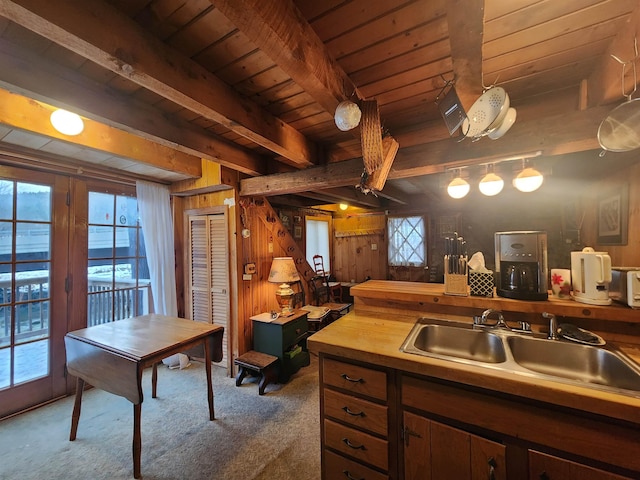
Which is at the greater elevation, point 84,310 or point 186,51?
point 186,51

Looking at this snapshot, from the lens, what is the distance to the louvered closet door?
3021mm

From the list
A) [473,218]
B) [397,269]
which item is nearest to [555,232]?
[473,218]

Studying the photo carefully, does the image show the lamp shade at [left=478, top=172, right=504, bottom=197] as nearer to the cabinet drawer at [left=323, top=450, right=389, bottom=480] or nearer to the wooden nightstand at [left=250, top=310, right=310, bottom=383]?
the cabinet drawer at [left=323, top=450, right=389, bottom=480]

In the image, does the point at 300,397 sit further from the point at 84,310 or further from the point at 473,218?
the point at 473,218

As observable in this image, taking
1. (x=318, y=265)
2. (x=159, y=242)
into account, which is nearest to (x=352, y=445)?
(x=159, y=242)

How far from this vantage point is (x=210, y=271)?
3.13m

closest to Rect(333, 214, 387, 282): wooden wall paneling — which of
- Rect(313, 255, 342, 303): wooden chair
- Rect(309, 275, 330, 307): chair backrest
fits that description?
Rect(313, 255, 342, 303): wooden chair

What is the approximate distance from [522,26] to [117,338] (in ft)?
9.72

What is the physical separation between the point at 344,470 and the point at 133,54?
88.6 inches

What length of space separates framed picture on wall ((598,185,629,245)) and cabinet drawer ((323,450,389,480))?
236 cm

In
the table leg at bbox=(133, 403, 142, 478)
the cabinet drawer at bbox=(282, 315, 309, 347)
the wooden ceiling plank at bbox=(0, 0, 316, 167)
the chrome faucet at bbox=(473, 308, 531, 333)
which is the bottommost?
the table leg at bbox=(133, 403, 142, 478)

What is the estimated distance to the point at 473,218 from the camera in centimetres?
486

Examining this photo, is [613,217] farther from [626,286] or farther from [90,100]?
[90,100]

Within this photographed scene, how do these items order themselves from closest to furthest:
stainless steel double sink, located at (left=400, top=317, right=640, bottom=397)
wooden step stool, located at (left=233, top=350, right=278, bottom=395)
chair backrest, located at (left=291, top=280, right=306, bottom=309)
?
stainless steel double sink, located at (left=400, top=317, right=640, bottom=397)
wooden step stool, located at (left=233, top=350, right=278, bottom=395)
chair backrest, located at (left=291, top=280, right=306, bottom=309)
